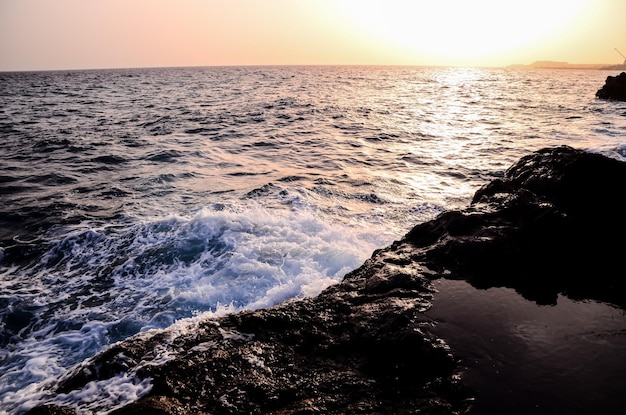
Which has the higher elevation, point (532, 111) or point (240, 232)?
point (532, 111)

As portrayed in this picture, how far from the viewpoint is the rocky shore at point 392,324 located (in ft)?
10.4

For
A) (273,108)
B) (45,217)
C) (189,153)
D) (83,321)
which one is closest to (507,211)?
(83,321)

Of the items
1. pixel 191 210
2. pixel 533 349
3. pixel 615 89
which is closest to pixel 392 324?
pixel 533 349

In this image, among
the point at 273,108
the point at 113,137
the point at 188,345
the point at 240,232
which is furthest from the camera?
the point at 273,108

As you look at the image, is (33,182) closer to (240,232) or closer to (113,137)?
(113,137)

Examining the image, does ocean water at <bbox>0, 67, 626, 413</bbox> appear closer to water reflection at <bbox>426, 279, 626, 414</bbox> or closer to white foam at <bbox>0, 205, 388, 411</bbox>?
white foam at <bbox>0, 205, 388, 411</bbox>

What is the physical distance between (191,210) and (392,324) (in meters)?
7.59

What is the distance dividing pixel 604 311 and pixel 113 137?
71.7 feet

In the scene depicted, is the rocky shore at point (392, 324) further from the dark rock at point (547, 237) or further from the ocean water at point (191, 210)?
the ocean water at point (191, 210)

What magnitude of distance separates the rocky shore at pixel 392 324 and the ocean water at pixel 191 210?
574 millimetres

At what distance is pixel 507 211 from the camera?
5.79 meters

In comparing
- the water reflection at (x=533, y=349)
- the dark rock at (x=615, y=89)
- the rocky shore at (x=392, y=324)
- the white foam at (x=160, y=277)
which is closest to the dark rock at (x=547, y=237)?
the rocky shore at (x=392, y=324)

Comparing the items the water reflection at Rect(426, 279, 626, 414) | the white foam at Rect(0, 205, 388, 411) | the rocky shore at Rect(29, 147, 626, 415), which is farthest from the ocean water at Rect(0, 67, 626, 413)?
the water reflection at Rect(426, 279, 626, 414)

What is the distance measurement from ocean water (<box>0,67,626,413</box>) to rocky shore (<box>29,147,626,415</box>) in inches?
22.6
